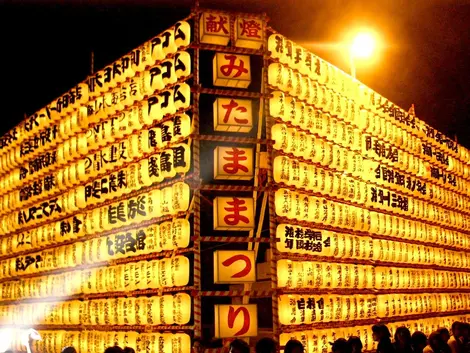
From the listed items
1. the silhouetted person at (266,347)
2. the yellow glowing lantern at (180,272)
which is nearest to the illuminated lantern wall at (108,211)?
the yellow glowing lantern at (180,272)

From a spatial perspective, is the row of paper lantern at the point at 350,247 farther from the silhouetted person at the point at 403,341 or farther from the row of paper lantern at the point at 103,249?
the silhouetted person at the point at 403,341

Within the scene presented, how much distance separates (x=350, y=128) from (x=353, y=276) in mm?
3416

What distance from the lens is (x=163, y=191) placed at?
10578mm

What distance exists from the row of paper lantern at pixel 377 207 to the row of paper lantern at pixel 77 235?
190cm

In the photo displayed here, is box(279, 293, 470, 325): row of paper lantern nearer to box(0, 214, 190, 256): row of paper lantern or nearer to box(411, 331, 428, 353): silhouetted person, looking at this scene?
box(0, 214, 190, 256): row of paper lantern

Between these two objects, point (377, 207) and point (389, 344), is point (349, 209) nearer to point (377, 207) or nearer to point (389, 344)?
point (377, 207)

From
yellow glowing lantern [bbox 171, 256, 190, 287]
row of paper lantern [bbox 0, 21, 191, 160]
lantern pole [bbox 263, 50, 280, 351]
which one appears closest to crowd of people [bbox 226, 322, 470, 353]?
lantern pole [bbox 263, 50, 280, 351]

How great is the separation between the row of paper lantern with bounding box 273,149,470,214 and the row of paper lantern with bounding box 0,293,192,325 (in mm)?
2960

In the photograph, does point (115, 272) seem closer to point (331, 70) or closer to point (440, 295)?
point (331, 70)

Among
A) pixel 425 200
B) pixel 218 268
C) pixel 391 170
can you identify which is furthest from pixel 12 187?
pixel 425 200

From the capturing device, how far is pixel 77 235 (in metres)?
13.5

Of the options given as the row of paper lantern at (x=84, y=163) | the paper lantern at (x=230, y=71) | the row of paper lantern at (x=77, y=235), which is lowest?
the row of paper lantern at (x=77, y=235)

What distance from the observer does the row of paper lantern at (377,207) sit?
35.1 feet

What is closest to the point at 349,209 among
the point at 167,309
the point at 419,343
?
the point at 167,309
